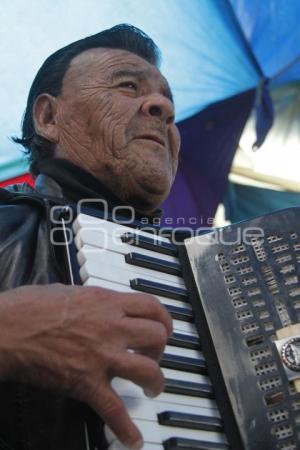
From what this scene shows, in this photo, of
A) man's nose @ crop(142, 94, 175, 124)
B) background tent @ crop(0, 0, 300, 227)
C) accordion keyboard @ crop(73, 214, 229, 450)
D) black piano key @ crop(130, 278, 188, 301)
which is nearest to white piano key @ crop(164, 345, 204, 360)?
accordion keyboard @ crop(73, 214, 229, 450)

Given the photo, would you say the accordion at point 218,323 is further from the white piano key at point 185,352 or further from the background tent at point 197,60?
the background tent at point 197,60

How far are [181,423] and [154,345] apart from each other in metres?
0.19

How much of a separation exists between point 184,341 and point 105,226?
0.25 meters

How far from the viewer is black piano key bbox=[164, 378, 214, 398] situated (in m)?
1.05

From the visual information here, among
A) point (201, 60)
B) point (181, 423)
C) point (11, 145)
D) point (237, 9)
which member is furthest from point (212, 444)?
point (237, 9)

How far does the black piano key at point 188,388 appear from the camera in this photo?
41.5 inches

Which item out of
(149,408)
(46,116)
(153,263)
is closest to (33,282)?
(153,263)

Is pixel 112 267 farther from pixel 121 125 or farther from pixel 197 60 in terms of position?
pixel 197 60

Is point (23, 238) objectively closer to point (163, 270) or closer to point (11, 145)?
point (163, 270)

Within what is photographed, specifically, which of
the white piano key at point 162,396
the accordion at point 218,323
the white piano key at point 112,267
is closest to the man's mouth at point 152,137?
the accordion at point 218,323

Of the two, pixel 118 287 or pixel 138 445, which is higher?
pixel 118 287

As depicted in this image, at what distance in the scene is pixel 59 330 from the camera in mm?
858

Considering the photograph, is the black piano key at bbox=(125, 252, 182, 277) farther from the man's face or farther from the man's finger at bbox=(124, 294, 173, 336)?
the man's face

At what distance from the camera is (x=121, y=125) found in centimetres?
164
